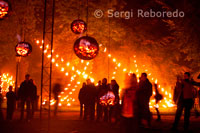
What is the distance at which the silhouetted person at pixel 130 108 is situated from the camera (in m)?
8.33

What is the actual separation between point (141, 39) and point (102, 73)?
18.7ft

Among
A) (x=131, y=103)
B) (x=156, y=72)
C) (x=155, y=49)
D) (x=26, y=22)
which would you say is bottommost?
(x=131, y=103)

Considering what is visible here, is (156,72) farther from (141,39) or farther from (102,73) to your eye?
(102,73)

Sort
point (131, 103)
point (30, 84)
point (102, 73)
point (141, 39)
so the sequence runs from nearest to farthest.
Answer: point (131, 103), point (30, 84), point (141, 39), point (102, 73)

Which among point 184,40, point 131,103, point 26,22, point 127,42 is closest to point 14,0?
point 26,22

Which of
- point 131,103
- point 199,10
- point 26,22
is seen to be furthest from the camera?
point 26,22

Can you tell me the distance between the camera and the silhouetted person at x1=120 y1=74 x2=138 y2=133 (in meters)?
8.33

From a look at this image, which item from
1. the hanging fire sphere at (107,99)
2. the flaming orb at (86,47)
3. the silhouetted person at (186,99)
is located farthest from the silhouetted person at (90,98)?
the flaming orb at (86,47)

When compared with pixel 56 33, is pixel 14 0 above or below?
above

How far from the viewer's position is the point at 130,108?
27.4 feet

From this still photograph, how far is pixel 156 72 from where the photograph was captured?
2989cm

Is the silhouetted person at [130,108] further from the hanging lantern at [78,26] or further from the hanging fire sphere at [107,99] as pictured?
the hanging lantern at [78,26]

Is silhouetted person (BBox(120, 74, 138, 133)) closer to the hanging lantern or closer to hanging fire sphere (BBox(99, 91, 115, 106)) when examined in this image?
hanging fire sphere (BBox(99, 91, 115, 106))

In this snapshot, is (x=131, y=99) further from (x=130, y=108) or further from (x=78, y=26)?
(x=78, y=26)
